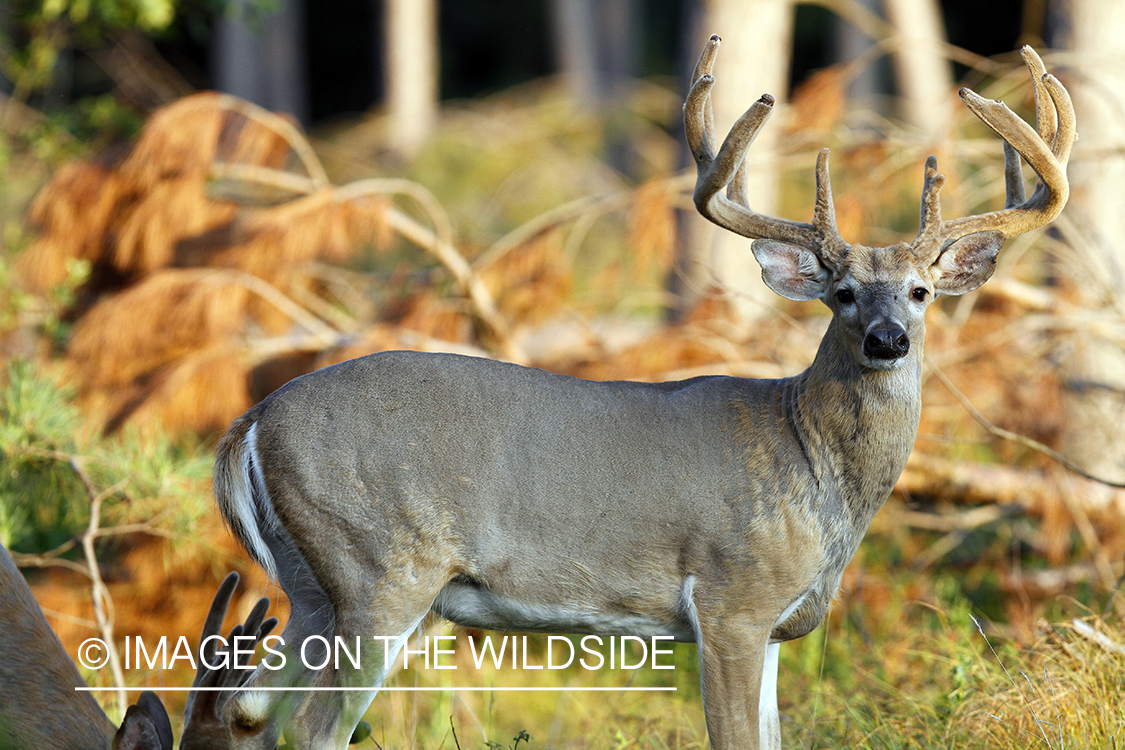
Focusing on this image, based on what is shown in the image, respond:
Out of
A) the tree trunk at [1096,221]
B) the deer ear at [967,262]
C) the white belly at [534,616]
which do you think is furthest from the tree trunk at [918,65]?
the white belly at [534,616]

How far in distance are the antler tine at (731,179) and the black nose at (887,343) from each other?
35cm

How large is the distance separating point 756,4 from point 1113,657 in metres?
4.99

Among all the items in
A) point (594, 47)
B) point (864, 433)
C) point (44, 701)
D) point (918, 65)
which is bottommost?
point (594, 47)

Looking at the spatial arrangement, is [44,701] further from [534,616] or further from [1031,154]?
[1031,154]

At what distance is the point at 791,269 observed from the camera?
3.17 metres

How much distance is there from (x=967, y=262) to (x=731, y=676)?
4.47 ft

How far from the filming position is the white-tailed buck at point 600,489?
2844 mm

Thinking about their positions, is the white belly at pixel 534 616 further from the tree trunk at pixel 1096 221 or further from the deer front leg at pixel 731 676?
the tree trunk at pixel 1096 221

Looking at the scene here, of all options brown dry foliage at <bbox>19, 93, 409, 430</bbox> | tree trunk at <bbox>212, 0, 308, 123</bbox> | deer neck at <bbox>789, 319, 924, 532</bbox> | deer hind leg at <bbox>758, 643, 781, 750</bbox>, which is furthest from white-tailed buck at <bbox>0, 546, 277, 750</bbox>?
tree trunk at <bbox>212, 0, 308, 123</bbox>

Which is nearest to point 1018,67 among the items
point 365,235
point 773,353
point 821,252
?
point 773,353

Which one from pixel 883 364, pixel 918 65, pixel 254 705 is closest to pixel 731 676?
pixel 883 364

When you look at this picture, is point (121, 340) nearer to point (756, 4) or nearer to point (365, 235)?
point (365, 235)

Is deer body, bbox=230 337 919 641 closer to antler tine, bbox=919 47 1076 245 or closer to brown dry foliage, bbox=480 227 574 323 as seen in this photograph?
antler tine, bbox=919 47 1076 245

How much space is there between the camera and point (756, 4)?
7.16 metres
